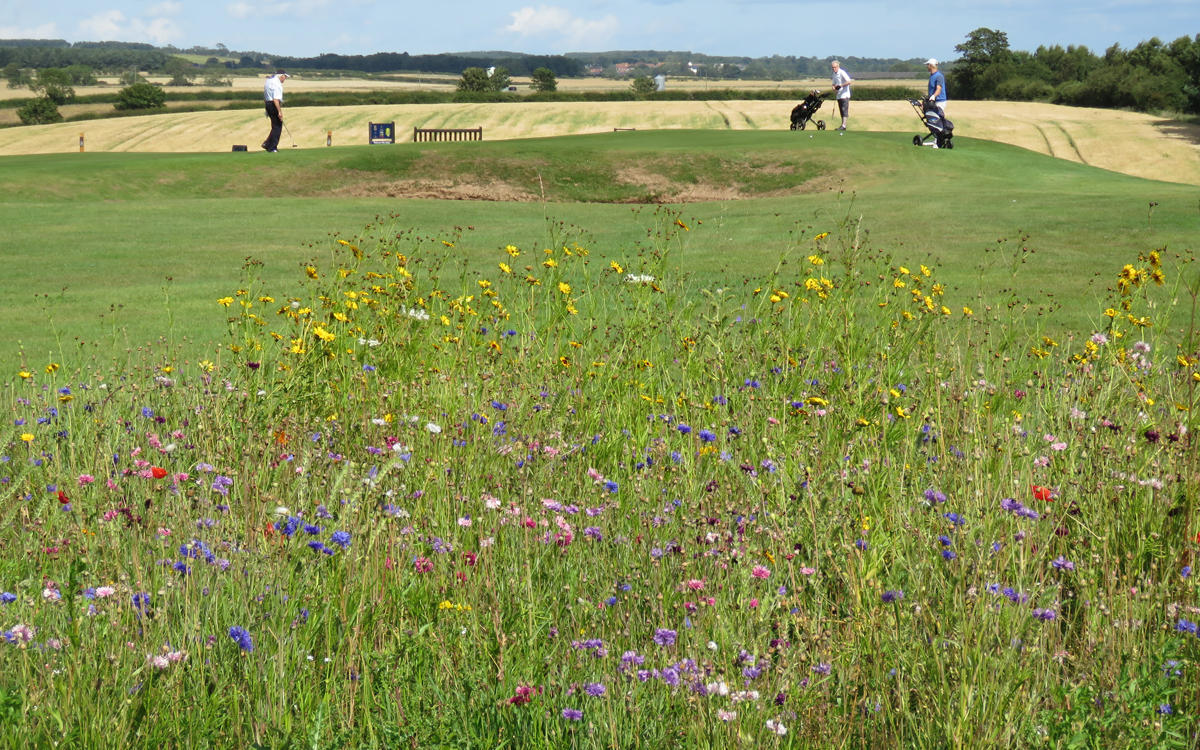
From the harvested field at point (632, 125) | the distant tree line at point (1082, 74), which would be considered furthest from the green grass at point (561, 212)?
the distant tree line at point (1082, 74)

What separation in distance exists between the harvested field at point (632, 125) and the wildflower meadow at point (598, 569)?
50.8 meters

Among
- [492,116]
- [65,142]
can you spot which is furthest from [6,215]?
[492,116]

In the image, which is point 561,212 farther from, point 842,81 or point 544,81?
point 544,81

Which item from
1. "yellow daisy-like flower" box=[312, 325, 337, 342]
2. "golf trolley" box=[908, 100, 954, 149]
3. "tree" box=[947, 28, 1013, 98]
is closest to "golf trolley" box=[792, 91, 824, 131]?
"golf trolley" box=[908, 100, 954, 149]

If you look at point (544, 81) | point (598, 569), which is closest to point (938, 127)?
point (598, 569)

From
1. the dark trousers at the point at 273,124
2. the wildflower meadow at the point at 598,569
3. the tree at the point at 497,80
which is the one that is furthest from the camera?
the tree at the point at 497,80

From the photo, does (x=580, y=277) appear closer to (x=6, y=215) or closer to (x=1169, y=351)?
(x=1169, y=351)

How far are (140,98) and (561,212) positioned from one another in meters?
86.1

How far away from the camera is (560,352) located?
7.07 metres

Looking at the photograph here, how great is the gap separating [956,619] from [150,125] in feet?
263

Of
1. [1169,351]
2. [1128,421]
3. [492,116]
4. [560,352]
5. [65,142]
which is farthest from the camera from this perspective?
[492,116]

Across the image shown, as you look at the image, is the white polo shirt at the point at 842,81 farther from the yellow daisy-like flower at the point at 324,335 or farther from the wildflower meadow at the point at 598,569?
the yellow daisy-like flower at the point at 324,335

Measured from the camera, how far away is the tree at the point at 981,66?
93.0m

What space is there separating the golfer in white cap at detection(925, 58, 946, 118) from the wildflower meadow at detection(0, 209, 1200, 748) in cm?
2352
